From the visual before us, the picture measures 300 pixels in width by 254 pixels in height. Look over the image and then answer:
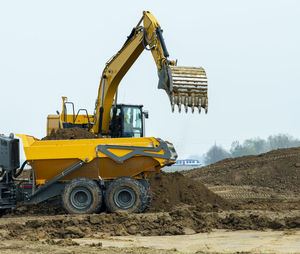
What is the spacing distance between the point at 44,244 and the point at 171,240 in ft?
6.88

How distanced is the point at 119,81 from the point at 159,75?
3.29 meters

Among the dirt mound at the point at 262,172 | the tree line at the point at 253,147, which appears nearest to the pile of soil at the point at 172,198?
the dirt mound at the point at 262,172

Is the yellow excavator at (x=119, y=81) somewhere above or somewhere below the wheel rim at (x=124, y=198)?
above

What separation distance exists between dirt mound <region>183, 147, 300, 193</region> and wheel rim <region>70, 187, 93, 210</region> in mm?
10954

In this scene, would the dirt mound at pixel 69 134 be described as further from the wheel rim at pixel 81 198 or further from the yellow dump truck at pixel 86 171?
the wheel rim at pixel 81 198

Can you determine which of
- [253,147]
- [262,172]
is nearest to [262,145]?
[253,147]

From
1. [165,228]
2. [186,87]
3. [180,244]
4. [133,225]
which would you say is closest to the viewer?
[180,244]

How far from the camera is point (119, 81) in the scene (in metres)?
16.6

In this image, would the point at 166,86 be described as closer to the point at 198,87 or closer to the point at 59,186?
the point at 198,87

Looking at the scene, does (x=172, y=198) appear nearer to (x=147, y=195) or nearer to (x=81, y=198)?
(x=147, y=195)

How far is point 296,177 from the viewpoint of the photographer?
21.9m

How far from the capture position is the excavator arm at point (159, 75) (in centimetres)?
1246

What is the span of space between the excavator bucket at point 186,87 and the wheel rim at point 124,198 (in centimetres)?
223

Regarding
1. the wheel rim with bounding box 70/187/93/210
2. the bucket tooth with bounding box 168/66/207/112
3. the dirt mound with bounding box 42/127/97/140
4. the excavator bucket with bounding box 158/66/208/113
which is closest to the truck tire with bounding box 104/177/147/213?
the wheel rim with bounding box 70/187/93/210
